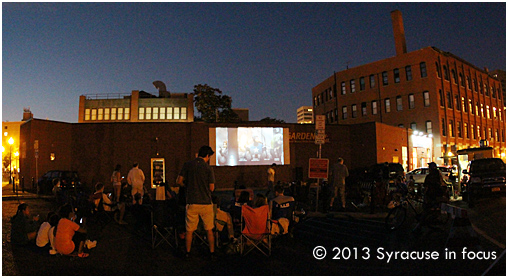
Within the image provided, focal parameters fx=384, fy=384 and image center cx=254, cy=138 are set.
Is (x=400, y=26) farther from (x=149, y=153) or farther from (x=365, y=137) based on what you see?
(x=149, y=153)

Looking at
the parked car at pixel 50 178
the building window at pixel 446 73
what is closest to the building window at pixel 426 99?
the building window at pixel 446 73

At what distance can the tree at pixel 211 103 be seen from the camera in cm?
4950

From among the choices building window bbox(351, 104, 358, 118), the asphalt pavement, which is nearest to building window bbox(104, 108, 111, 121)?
building window bbox(351, 104, 358, 118)

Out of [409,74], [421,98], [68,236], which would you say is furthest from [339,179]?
[409,74]

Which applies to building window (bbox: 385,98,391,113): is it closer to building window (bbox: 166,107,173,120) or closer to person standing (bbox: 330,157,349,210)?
building window (bbox: 166,107,173,120)

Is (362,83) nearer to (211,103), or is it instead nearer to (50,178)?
(211,103)

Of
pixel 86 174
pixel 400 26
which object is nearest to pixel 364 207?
pixel 86 174

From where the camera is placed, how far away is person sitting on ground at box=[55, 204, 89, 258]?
20.8ft

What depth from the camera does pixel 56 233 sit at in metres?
6.47

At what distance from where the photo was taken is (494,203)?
13898 millimetres

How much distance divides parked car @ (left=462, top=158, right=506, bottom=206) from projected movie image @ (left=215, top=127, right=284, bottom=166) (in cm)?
1316

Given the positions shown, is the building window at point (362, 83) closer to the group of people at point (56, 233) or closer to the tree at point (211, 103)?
the tree at point (211, 103)

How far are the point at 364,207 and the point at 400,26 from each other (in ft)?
124

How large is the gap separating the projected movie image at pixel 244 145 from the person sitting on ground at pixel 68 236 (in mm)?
18908
